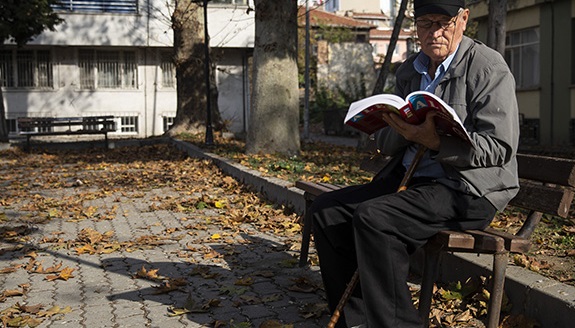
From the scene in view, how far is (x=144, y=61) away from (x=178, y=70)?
11.5 metres

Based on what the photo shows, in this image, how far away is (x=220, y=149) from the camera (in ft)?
52.0

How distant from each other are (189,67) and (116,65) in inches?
469

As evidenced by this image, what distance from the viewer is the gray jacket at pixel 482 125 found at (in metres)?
3.75

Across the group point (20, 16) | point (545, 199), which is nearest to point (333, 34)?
point (20, 16)

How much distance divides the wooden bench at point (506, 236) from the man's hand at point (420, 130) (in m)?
0.46

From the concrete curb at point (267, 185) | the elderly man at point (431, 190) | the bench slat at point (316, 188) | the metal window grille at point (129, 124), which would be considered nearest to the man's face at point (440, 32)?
the elderly man at point (431, 190)

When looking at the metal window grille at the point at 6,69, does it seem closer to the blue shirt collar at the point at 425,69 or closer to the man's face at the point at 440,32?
the blue shirt collar at the point at 425,69

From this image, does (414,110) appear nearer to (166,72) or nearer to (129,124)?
(129,124)

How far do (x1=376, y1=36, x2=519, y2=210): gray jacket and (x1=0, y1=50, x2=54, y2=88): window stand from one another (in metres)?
30.3

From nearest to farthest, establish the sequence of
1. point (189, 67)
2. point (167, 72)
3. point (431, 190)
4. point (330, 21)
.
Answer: point (431, 190) → point (189, 67) → point (167, 72) → point (330, 21)

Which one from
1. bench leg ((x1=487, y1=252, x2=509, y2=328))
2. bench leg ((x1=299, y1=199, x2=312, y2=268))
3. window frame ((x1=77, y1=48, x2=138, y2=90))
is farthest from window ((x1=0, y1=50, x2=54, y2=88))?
bench leg ((x1=487, y1=252, x2=509, y2=328))

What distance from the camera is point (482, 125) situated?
3.81 metres

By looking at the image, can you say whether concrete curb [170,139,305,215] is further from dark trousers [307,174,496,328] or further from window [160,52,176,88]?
window [160,52,176,88]

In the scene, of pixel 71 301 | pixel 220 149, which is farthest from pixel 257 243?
pixel 220 149
